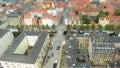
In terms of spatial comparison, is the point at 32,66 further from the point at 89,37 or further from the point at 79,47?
the point at 89,37

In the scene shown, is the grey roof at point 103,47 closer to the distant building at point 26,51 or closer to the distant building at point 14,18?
the distant building at point 26,51

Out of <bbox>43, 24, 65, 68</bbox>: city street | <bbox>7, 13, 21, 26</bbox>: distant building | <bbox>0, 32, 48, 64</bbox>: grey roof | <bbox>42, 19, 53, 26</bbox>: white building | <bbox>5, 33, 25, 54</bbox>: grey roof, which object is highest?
<bbox>7, 13, 21, 26</bbox>: distant building

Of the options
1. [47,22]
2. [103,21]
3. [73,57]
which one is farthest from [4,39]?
[103,21]

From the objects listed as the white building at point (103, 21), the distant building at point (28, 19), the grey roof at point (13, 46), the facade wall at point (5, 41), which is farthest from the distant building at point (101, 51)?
the distant building at point (28, 19)

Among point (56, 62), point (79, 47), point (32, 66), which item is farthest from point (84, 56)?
point (32, 66)

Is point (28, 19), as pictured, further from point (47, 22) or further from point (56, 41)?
point (56, 41)

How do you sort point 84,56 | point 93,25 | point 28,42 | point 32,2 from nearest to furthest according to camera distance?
point 84,56 < point 28,42 < point 93,25 < point 32,2

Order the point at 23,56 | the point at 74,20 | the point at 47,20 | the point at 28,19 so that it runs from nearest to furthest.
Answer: the point at 23,56, the point at 74,20, the point at 47,20, the point at 28,19

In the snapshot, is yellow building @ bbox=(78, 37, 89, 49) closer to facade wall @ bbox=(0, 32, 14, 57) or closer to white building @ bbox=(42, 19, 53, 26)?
white building @ bbox=(42, 19, 53, 26)

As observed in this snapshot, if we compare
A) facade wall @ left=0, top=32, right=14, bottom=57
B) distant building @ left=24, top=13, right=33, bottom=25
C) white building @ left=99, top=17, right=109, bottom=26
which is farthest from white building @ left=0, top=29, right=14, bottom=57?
white building @ left=99, top=17, right=109, bottom=26
